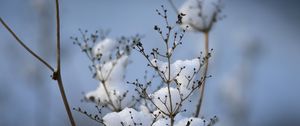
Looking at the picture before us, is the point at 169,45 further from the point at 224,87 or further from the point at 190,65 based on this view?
the point at 224,87

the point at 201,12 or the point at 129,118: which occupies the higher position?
the point at 201,12

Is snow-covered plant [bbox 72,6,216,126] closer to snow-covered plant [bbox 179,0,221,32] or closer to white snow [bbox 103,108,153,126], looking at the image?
white snow [bbox 103,108,153,126]

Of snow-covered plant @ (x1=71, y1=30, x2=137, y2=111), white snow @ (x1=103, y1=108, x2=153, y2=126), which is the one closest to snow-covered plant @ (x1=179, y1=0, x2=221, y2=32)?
snow-covered plant @ (x1=71, y1=30, x2=137, y2=111)

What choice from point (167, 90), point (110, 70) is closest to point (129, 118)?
point (167, 90)

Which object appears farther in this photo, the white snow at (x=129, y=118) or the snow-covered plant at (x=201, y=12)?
the snow-covered plant at (x=201, y=12)

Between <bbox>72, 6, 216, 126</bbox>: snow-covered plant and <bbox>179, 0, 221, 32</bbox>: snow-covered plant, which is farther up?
<bbox>179, 0, 221, 32</bbox>: snow-covered plant

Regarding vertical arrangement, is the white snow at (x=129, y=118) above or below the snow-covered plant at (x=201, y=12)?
below

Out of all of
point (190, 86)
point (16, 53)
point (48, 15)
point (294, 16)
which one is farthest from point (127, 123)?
point (294, 16)

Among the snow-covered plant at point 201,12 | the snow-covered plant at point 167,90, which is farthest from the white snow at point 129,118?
the snow-covered plant at point 201,12

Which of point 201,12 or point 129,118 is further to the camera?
point 201,12

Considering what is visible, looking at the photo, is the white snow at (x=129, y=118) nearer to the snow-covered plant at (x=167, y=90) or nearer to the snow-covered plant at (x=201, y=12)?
the snow-covered plant at (x=167, y=90)

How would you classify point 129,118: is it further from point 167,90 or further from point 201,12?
point 201,12
